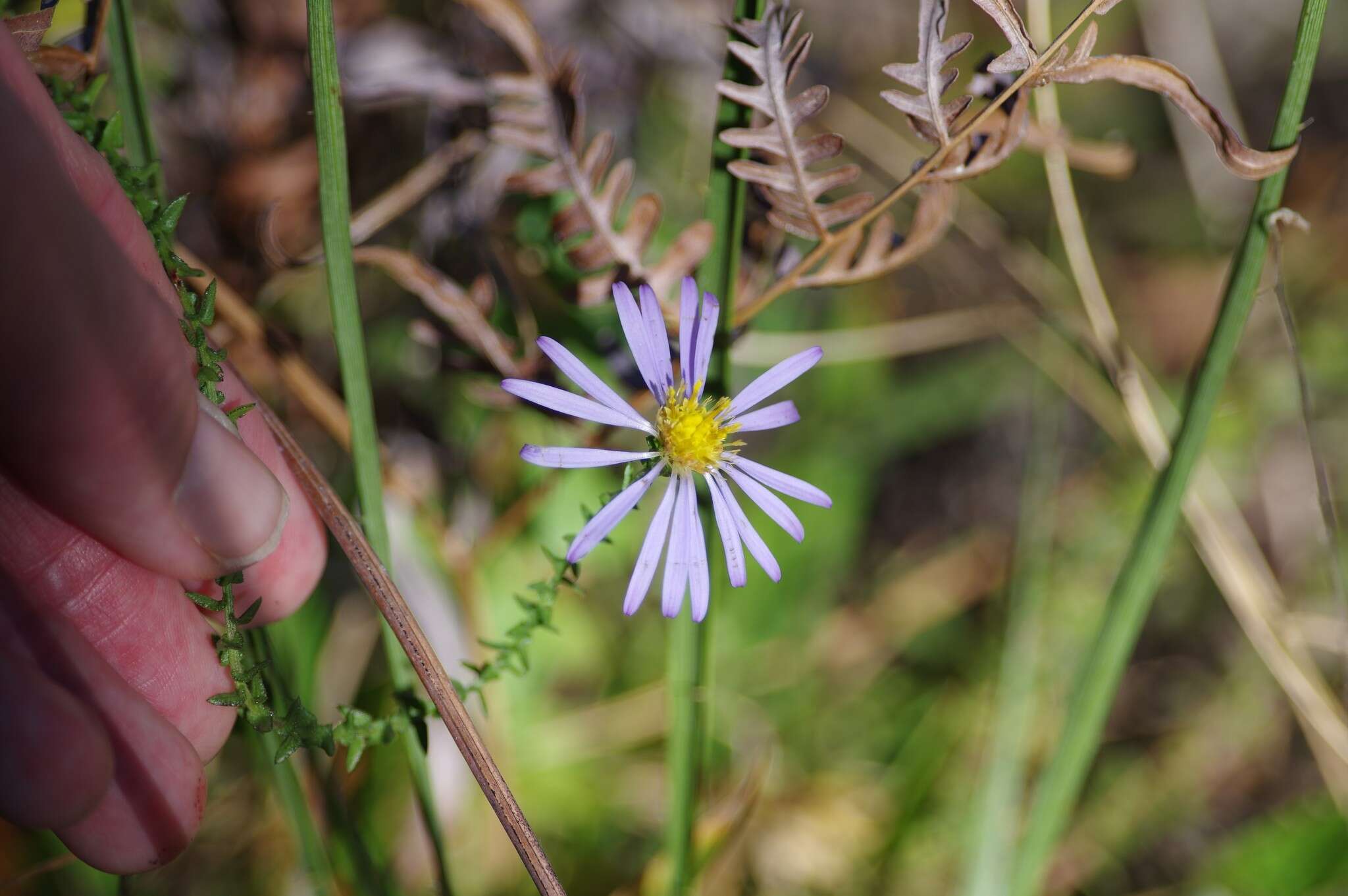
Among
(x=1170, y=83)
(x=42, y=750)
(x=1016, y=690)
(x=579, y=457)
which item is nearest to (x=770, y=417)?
(x=579, y=457)

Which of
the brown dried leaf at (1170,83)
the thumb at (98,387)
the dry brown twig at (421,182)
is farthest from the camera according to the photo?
the dry brown twig at (421,182)

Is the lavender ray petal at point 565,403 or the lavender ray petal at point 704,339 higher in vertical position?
the lavender ray petal at point 704,339

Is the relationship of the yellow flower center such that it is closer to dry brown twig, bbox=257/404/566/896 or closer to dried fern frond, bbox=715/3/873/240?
dried fern frond, bbox=715/3/873/240

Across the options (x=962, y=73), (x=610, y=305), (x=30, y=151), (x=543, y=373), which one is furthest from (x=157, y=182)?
(x=962, y=73)

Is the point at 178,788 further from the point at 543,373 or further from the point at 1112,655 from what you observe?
the point at 1112,655

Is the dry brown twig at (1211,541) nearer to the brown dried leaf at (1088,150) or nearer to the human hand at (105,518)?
the brown dried leaf at (1088,150)

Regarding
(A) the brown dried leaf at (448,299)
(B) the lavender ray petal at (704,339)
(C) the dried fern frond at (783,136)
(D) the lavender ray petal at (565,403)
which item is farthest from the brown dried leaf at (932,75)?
(A) the brown dried leaf at (448,299)
